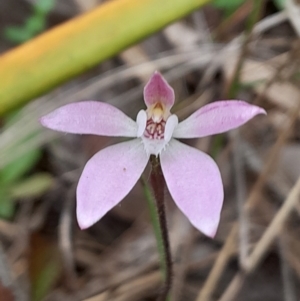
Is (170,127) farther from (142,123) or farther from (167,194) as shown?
(167,194)

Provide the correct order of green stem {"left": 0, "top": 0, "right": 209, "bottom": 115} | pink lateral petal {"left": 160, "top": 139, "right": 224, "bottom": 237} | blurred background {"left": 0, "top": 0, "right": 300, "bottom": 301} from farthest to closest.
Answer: blurred background {"left": 0, "top": 0, "right": 300, "bottom": 301} < green stem {"left": 0, "top": 0, "right": 209, "bottom": 115} < pink lateral petal {"left": 160, "top": 139, "right": 224, "bottom": 237}

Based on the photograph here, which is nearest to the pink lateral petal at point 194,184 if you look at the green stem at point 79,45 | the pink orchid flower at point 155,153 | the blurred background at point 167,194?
the pink orchid flower at point 155,153

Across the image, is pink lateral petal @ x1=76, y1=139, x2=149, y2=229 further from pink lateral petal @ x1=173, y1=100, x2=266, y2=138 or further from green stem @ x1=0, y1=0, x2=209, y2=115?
green stem @ x1=0, y1=0, x2=209, y2=115

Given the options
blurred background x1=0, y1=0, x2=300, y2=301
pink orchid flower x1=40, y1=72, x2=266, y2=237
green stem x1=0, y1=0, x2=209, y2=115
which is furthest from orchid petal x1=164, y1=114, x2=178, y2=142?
blurred background x1=0, y1=0, x2=300, y2=301

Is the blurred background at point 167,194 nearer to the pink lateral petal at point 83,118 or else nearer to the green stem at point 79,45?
the green stem at point 79,45

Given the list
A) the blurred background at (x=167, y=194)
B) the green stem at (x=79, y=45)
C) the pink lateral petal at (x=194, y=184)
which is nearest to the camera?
the pink lateral petal at (x=194, y=184)

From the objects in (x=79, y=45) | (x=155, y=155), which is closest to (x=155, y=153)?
(x=155, y=155)
